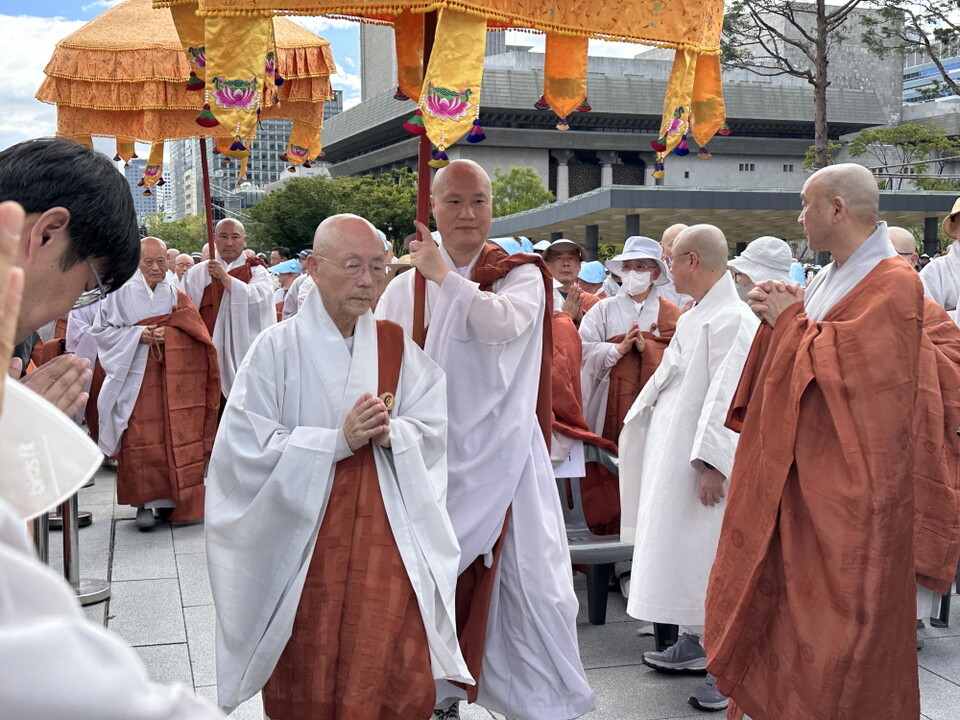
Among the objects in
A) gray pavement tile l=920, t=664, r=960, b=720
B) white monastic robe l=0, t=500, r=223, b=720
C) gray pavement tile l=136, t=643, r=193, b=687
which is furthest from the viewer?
gray pavement tile l=136, t=643, r=193, b=687

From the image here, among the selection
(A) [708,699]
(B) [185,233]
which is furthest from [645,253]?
(B) [185,233]

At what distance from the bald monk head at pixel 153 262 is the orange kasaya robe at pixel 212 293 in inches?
31.8

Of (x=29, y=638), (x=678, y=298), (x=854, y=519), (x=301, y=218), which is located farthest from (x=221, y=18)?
(x=301, y=218)

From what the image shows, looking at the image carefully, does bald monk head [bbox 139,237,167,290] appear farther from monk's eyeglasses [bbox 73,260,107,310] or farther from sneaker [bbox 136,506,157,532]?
monk's eyeglasses [bbox 73,260,107,310]

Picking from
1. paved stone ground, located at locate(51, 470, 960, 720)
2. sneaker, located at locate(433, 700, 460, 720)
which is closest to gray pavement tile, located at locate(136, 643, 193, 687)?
paved stone ground, located at locate(51, 470, 960, 720)

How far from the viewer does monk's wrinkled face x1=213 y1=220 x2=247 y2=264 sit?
8.92m

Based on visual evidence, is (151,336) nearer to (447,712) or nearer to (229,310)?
(229,310)

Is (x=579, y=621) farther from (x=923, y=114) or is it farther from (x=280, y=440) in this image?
(x=923, y=114)

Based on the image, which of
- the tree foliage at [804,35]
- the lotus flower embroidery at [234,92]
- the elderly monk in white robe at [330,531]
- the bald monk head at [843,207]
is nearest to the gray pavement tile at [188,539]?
the elderly monk in white robe at [330,531]

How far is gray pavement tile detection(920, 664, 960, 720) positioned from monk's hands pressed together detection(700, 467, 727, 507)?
1.09 meters

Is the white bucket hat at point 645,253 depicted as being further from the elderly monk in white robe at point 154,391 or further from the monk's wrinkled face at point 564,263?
the elderly monk in white robe at point 154,391

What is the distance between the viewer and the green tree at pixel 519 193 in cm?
5031

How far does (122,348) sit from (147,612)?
2.48 m

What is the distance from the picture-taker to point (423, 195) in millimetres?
3594
